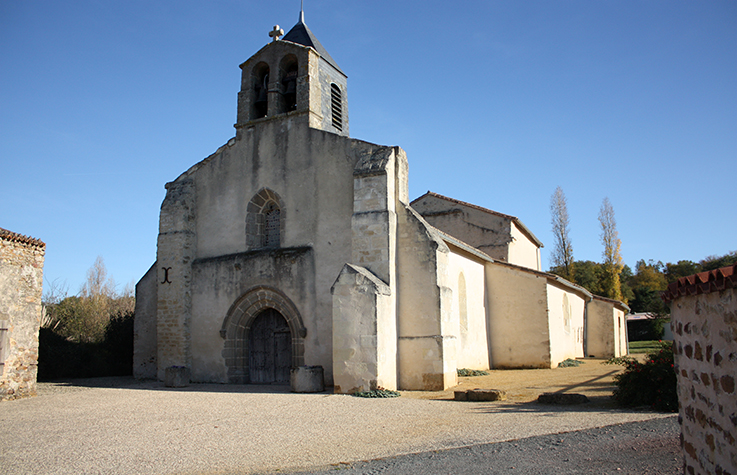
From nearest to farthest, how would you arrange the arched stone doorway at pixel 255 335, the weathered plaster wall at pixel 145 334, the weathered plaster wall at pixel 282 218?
the weathered plaster wall at pixel 282 218 < the arched stone doorway at pixel 255 335 < the weathered plaster wall at pixel 145 334

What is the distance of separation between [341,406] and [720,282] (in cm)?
683

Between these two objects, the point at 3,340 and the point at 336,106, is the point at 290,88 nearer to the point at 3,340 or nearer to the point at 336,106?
the point at 336,106

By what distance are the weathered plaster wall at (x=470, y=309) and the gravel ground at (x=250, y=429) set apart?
5.60m

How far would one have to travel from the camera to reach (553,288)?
18.2 m

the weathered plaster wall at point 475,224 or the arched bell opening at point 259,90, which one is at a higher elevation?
the arched bell opening at point 259,90

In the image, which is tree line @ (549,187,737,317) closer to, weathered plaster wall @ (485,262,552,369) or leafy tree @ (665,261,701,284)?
leafy tree @ (665,261,701,284)

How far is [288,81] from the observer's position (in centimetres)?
1447

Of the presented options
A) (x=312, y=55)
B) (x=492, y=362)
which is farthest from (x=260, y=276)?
(x=492, y=362)

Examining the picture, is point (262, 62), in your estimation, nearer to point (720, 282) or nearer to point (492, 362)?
point (492, 362)

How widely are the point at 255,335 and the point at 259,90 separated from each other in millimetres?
6818

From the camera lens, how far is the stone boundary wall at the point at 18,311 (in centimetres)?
1034

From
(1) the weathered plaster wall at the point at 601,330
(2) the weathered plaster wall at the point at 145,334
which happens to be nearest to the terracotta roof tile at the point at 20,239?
(2) the weathered plaster wall at the point at 145,334

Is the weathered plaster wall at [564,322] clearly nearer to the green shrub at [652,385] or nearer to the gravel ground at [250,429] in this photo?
the green shrub at [652,385]

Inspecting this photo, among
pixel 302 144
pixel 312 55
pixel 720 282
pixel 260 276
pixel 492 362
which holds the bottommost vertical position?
pixel 492 362
